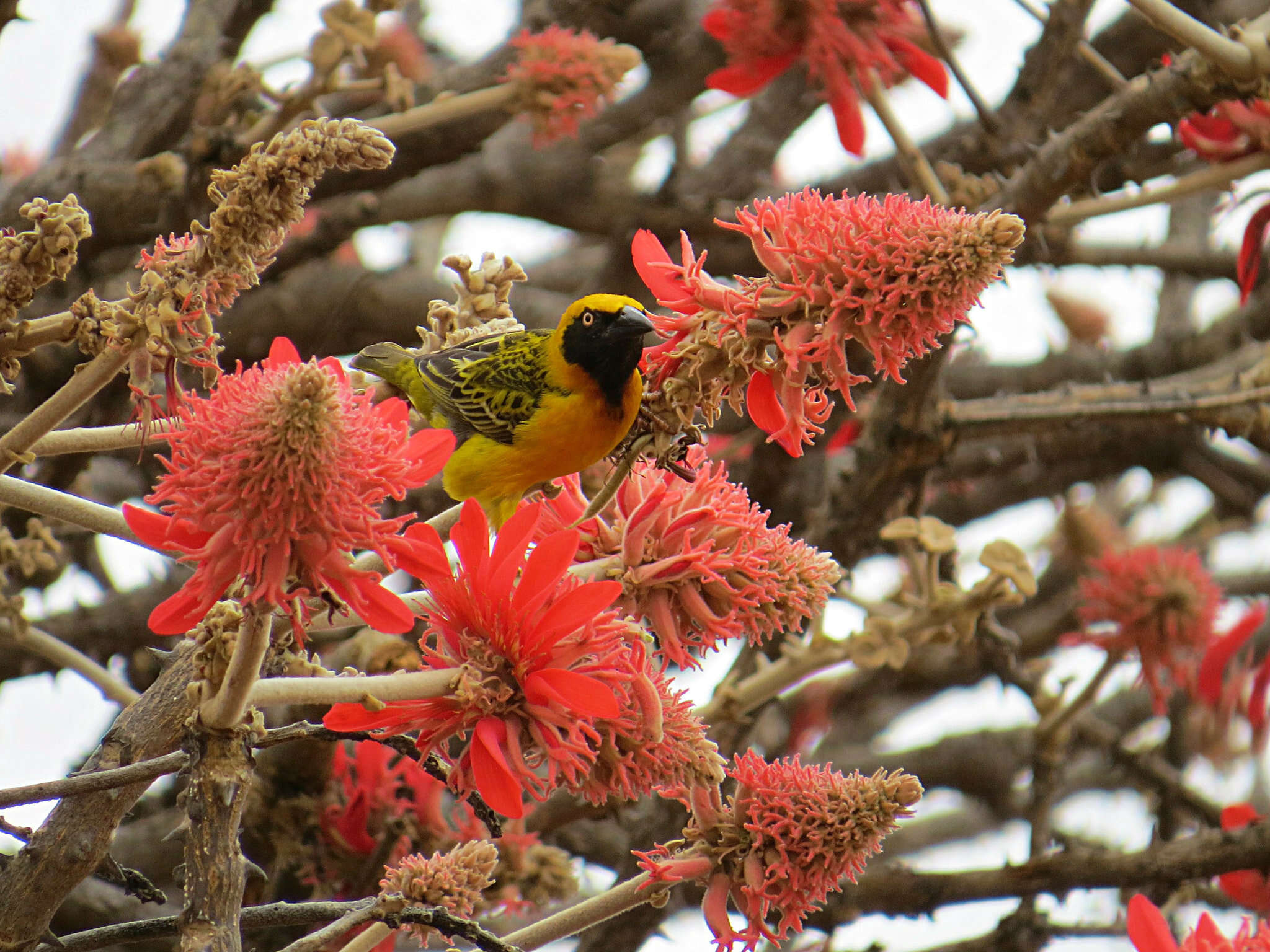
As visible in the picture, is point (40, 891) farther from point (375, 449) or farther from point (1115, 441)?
point (1115, 441)

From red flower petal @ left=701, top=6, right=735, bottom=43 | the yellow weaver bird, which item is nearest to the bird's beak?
the yellow weaver bird

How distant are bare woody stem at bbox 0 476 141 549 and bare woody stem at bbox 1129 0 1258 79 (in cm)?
183

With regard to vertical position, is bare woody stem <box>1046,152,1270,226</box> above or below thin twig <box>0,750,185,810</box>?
below

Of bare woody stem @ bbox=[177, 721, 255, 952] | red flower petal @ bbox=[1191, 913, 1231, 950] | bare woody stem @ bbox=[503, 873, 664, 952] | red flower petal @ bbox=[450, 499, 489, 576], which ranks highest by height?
red flower petal @ bbox=[450, 499, 489, 576]

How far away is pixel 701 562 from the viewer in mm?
1629

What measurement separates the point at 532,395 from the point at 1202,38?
4.64ft

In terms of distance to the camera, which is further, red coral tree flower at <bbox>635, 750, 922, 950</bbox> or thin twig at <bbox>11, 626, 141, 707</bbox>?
thin twig at <bbox>11, 626, 141, 707</bbox>

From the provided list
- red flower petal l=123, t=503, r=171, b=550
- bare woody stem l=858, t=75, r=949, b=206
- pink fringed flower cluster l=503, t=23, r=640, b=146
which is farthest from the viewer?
pink fringed flower cluster l=503, t=23, r=640, b=146

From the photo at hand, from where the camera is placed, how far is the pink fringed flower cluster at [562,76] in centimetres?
352

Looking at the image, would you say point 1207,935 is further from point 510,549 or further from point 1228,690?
point 1228,690

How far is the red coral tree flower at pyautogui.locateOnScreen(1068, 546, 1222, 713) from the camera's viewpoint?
13.3 feet

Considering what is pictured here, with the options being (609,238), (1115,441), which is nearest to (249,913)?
(609,238)

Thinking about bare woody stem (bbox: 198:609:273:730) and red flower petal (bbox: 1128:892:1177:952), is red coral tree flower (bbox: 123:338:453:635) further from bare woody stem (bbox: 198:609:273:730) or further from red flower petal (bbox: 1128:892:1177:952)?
red flower petal (bbox: 1128:892:1177:952)

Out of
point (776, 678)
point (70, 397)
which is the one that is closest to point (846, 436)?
point (776, 678)
